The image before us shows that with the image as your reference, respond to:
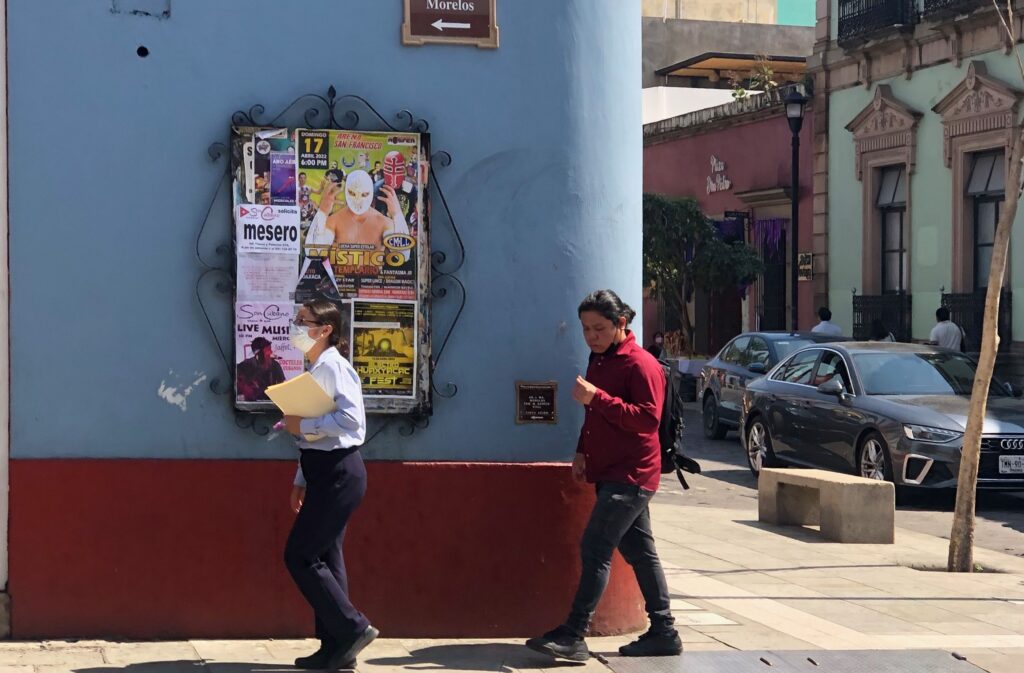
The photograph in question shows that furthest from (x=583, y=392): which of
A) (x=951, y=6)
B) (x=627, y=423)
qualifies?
(x=951, y=6)

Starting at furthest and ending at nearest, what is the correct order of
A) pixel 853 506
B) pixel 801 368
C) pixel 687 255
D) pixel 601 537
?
pixel 687 255
pixel 801 368
pixel 853 506
pixel 601 537

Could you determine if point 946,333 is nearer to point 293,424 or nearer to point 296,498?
point 296,498

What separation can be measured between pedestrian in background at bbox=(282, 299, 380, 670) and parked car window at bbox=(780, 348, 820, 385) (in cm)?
1009

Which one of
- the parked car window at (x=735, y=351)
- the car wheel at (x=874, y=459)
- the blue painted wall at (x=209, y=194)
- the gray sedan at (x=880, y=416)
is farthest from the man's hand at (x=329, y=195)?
the parked car window at (x=735, y=351)

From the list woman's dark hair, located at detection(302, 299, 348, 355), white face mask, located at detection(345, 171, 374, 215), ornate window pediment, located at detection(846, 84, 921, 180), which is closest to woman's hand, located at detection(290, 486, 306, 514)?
woman's dark hair, located at detection(302, 299, 348, 355)

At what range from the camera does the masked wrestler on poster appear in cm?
805

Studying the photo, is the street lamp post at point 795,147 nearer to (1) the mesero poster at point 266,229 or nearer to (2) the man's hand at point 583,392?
(1) the mesero poster at point 266,229

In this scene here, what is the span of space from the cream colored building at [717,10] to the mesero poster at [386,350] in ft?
148

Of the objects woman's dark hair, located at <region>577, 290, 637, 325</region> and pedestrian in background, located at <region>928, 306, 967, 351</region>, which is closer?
woman's dark hair, located at <region>577, 290, 637, 325</region>

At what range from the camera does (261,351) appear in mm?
8000

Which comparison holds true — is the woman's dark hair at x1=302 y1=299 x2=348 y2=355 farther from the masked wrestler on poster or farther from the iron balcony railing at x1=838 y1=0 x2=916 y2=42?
the iron balcony railing at x1=838 y1=0 x2=916 y2=42

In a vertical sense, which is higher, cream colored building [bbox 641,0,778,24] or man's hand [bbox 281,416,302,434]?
cream colored building [bbox 641,0,778,24]

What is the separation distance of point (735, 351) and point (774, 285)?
1159cm

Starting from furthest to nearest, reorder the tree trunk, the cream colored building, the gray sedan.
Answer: the cream colored building, the gray sedan, the tree trunk
